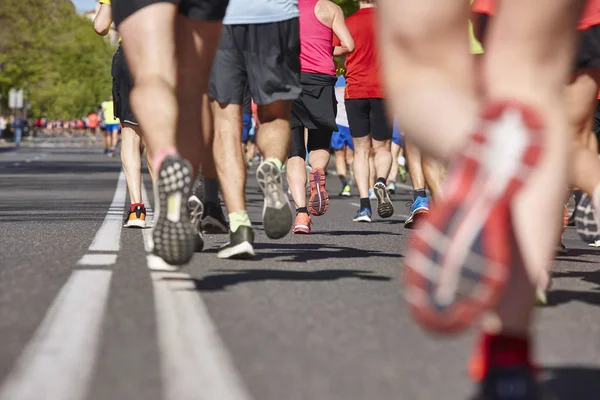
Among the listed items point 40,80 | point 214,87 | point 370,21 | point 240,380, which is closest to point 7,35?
point 40,80

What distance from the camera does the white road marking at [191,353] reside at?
3.17 m

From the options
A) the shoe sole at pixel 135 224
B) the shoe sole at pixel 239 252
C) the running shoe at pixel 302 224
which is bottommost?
the running shoe at pixel 302 224

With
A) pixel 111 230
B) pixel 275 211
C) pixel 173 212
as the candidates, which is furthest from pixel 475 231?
pixel 111 230

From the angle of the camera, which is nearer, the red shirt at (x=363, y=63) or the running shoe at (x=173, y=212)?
the running shoe at (x=173, y=212)

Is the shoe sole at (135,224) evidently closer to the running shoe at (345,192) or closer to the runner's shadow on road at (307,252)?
the runner's shadow on road at (307,252)

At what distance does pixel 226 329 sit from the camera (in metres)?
4.16

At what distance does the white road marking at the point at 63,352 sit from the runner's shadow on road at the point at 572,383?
3.67 feet

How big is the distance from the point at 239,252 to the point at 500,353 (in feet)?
12.4

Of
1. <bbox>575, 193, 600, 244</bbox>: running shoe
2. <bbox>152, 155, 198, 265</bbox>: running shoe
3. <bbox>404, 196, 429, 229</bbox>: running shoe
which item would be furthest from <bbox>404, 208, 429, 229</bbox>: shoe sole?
<bbox>152, 155, 198, 265</bbox>: running shoe

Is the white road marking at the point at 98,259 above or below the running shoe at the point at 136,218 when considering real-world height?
above

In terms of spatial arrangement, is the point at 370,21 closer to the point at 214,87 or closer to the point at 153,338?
the point at 214,87

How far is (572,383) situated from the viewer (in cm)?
339

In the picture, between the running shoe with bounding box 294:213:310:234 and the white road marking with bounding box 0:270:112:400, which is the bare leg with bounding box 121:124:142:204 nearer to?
the running shoe with bounding box 294:213:310:234

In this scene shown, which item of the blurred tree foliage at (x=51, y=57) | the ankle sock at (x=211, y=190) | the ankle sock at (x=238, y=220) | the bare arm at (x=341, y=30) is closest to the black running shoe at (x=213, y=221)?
the ankle sock at (x=211, y=190)
